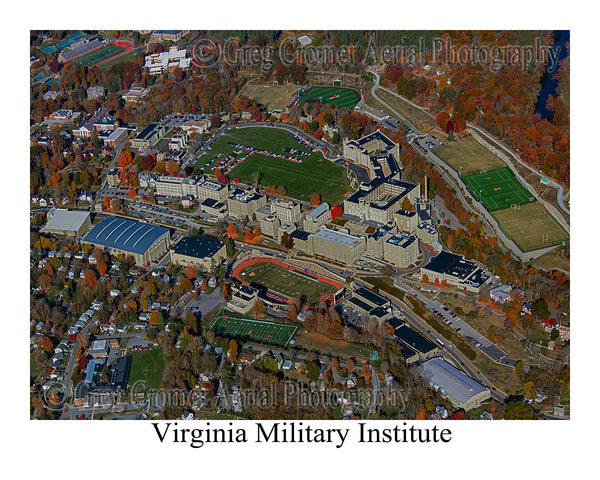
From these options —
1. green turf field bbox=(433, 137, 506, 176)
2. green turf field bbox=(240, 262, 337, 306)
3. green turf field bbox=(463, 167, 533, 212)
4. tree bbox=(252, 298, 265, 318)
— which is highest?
green turf field bbox=(433, 137, 506, 176)

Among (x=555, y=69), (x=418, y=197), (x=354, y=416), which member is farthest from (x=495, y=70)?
(x=354, y=416)

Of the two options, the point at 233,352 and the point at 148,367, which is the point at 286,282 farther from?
the point at 148,367

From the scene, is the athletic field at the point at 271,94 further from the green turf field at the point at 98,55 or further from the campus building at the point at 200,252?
the campus building at the point at 200,252

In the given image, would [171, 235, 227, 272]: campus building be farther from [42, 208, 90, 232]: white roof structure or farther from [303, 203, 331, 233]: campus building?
[42, 208, 90, 232]: white roof structure

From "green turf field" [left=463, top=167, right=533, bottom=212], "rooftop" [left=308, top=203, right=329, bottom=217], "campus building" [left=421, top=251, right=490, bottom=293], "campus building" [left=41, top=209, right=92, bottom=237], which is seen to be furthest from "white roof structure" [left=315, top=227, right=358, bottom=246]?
"campus building" [left=41, top=209, right=92, bottom=237]

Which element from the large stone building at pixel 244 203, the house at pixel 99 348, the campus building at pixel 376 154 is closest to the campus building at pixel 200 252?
the large stone building at pixel 244 203
